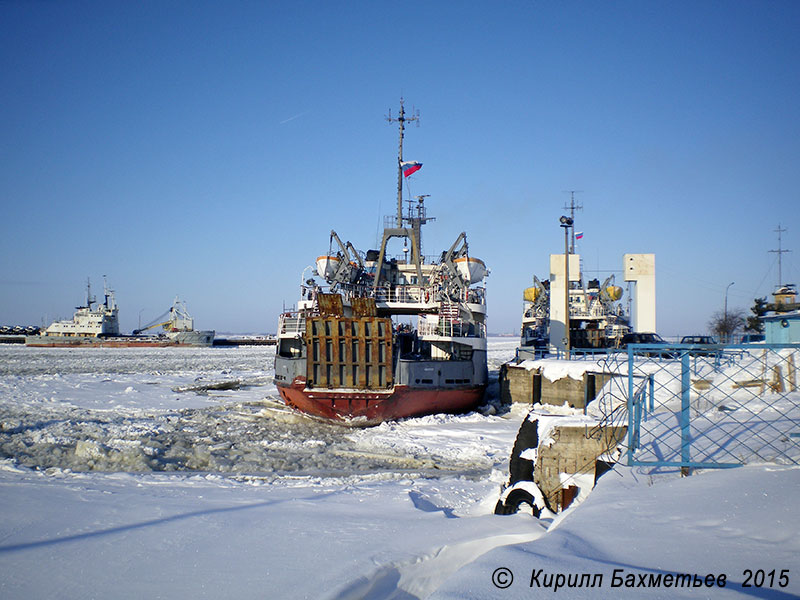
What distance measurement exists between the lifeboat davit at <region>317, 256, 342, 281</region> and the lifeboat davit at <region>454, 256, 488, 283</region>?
496 centimetres

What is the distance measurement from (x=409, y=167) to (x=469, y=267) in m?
6.12

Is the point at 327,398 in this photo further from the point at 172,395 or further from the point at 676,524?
A: the point at 676,524

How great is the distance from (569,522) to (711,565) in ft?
4.58

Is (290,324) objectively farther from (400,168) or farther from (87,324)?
(87,324)

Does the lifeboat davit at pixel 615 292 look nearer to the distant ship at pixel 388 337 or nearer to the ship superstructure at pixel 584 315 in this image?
the ship superstructure at pixel 584 315

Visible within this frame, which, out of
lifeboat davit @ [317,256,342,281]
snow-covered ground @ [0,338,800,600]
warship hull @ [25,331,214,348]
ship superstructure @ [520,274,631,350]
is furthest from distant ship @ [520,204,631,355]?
warship hull @ [25,331,214,348]

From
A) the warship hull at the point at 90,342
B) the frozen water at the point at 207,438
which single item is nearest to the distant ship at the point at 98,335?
the warship hull at the point at 90,342

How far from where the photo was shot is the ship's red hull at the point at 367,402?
16656 mm

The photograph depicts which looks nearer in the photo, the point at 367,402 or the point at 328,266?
the point at 367,402

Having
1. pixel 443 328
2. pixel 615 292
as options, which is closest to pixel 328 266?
pixel 443 328

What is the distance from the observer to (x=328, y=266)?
21422 mm

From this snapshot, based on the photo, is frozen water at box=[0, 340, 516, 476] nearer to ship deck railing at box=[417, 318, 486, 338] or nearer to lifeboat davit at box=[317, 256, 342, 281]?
ship deck railing at box=[417, 318, 486, 338]

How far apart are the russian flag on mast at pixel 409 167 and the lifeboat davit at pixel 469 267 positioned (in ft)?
17.0

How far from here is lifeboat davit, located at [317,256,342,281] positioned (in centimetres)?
2142
